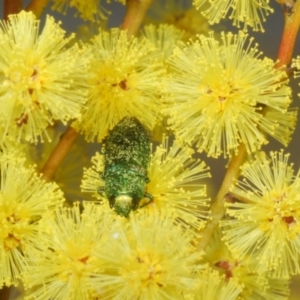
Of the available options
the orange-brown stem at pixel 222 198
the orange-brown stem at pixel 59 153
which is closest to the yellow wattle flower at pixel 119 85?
the orange-brown stem at pixel 59 153

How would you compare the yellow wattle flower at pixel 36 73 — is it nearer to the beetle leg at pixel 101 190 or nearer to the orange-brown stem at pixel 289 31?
the beetle leg at pixel 101 190

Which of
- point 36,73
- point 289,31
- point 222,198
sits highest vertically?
point 289,31

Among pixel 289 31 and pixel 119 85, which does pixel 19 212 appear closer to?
pixel 119 85

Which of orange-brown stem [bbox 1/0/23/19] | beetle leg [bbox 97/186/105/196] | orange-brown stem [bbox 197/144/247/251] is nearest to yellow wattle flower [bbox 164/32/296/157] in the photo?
orange-brown stem [bbox 197/144/247/251]

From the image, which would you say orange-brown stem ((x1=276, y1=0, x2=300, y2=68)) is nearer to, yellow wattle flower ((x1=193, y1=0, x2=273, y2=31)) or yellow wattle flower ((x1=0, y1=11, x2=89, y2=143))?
yellow wattle flower ((x1=193, y1=0, x2=273, y2=31))

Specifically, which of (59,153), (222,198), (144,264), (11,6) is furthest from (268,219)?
(11,6)
